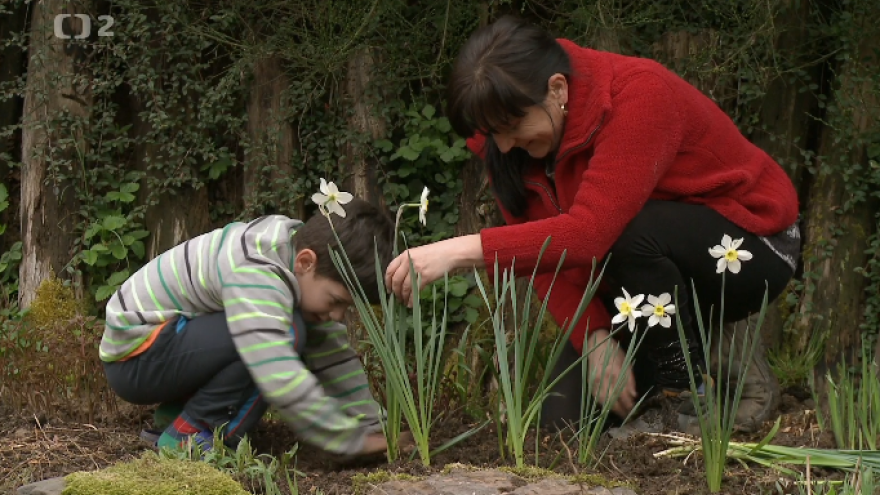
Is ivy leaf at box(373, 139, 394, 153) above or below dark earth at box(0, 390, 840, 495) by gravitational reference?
above

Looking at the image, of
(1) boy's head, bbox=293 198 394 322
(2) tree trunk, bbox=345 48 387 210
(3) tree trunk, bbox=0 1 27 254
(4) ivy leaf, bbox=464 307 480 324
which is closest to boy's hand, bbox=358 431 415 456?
(1) boy's head, bbox=293 198 394 322

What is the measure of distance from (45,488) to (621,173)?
1.60 m

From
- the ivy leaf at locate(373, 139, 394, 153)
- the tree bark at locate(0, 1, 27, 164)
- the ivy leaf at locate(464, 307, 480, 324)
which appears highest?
the tree bark at locate(0, 1, 27, 164)

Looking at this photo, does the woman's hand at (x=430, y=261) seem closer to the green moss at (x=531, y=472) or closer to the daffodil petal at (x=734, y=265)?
the green moss at (x=531, y=472)

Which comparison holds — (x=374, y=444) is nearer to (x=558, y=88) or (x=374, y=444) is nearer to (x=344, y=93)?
(x=558, y=88)

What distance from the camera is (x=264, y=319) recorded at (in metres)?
2.61

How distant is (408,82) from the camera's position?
170 inches

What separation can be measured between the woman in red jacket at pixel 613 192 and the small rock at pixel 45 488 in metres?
0.90

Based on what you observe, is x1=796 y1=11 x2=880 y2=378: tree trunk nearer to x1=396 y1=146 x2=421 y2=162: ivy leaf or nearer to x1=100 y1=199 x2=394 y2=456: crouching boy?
x1=396 y1=146 x2=421 y2=162: ivy leaf

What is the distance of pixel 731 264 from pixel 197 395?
1429mm

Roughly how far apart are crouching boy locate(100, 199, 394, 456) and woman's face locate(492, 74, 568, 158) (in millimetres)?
399

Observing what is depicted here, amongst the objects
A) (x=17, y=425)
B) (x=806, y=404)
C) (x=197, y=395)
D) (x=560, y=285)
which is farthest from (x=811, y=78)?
(x=17, y=425)

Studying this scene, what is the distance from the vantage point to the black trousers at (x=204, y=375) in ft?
9.04

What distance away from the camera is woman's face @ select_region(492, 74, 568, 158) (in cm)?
277
